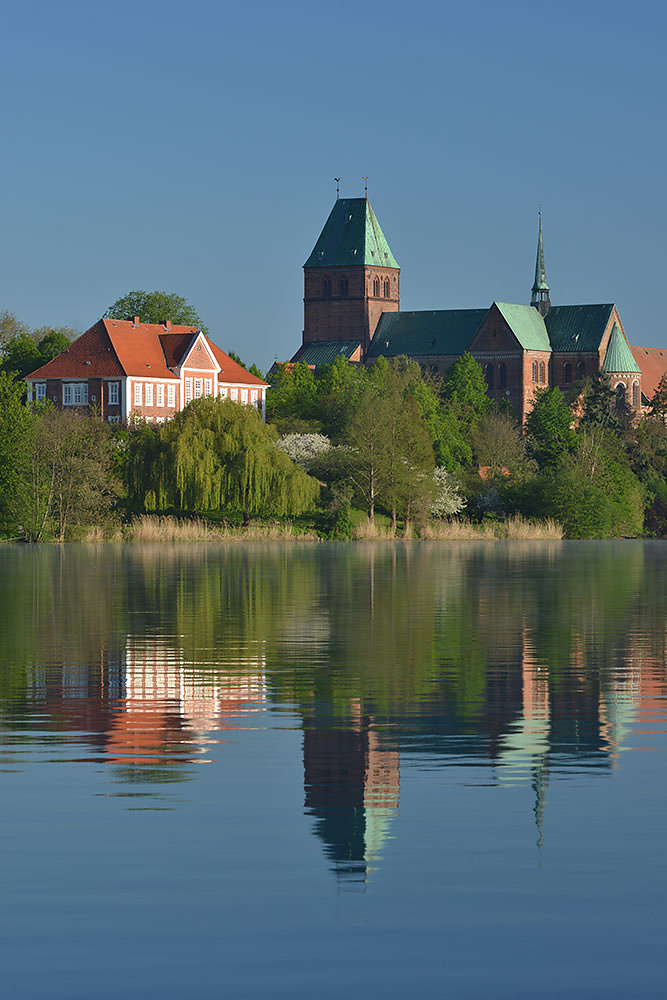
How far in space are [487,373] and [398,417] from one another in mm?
85618

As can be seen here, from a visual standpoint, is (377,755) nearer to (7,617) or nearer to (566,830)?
(566,830)

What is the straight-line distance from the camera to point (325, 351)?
184m

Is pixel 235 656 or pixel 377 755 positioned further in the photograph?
pixel 235 656

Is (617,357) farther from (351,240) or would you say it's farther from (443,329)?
(351,240)

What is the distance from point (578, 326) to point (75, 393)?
71.7 metres

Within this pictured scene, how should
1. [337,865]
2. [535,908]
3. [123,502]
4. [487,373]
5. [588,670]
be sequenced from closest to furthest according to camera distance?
1. [535,908]
2. [337,865]
3. [588,670]
4. [123,502]
5. [487,373]

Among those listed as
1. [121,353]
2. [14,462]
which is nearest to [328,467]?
[14,462]

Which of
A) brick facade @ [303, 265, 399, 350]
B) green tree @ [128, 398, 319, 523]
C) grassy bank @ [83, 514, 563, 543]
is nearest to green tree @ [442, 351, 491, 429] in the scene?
brick facade @ [303, 265, 399, 350]

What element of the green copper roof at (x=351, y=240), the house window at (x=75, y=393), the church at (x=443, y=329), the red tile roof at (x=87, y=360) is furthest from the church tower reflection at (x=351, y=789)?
the green copper roof at (x=351, y=240)

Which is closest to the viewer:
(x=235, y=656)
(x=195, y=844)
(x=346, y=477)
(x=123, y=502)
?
(x=195, y=844)

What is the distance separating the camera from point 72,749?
14.1 metres

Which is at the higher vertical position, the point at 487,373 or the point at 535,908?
the point at 487,373

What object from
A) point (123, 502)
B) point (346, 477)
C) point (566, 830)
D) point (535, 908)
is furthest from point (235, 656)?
point (346, 477)

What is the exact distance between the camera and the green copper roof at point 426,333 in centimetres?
17788
